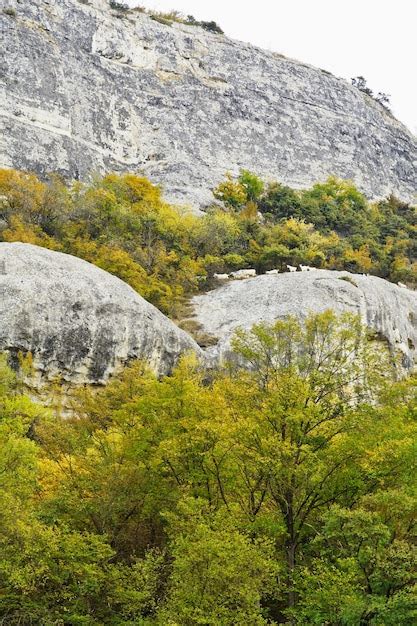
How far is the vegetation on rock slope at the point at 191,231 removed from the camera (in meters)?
38.7

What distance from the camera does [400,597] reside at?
37.0ft

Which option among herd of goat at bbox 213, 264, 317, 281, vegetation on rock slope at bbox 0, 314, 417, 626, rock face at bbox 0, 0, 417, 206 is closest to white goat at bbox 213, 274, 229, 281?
herd of goat at bbox 213, 264, 317, 281

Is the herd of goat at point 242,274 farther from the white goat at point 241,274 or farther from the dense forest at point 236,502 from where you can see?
the dense forest at point 236,502

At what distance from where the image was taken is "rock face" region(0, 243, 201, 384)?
27641 mm

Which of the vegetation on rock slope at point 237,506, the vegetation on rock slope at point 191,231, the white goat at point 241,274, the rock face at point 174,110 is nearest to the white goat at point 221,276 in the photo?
the white goat at point 241,274

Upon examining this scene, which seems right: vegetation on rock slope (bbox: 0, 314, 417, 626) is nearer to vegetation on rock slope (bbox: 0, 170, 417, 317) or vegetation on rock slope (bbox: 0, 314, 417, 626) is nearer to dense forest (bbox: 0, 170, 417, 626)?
dense forest (bbox: 0, 170, 417, 626)

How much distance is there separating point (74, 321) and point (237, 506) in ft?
Result: 54.4

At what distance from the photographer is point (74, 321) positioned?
93.9 ft

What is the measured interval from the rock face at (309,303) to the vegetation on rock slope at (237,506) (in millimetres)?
16445

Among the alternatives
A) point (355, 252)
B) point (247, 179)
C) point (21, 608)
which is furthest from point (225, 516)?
point (247, 179)

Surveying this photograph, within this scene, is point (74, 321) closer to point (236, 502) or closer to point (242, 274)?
point (236, 502)

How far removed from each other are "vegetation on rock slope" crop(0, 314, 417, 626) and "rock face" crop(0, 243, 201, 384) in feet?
33.3

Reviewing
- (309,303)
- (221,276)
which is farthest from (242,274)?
(309,303)

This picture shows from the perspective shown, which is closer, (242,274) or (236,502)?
(236,502)
